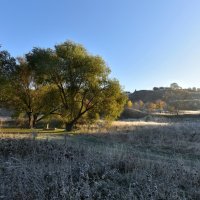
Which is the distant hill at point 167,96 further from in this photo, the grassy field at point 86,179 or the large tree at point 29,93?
the grassy field at point 86,179

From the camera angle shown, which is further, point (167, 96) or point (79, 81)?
point (167, 96)

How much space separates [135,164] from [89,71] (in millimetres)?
28000

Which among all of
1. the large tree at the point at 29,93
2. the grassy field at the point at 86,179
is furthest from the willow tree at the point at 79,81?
the grassy field at the point at 86,179

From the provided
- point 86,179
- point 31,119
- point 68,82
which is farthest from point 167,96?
point 86,179

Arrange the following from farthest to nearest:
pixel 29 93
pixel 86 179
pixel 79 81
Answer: pixel 29 93, pixel 79 81, pixel 86 179

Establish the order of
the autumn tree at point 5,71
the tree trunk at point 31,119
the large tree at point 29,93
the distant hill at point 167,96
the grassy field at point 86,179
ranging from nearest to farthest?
1. the grassy field at point 86,179
2. the autumn tree at point 5,71
3. the large tree at point 29,93
4. the tree trunk at point 31,119
5. the distant hill at point 167,96

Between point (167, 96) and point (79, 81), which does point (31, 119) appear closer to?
point (79, 81)

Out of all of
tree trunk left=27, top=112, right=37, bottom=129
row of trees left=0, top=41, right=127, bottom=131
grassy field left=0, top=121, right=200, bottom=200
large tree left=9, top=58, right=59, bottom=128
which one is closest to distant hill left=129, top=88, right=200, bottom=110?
tree trunk left=27, top=112, right=37, bottom=129

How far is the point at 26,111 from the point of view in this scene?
41781mm

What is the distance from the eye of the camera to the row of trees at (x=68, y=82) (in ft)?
119

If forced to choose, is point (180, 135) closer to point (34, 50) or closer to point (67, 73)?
point (67, 73)

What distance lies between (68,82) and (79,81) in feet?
5.11

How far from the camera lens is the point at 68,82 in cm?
3747

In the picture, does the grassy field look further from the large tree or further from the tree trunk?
the tree trunk
